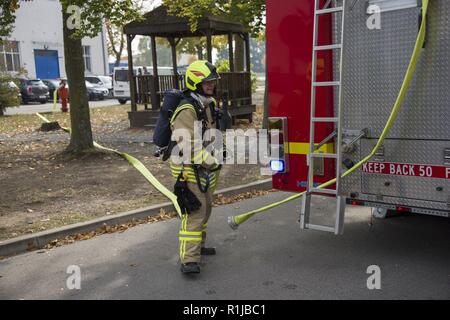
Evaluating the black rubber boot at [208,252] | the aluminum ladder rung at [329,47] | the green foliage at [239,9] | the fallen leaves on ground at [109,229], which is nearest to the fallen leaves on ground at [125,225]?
the fallen leaves on ground at [109,229]

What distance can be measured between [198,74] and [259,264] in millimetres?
1820

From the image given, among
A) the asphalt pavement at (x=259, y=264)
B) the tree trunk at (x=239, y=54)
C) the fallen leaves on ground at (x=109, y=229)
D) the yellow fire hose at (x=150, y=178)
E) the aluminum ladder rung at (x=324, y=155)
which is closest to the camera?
the asphalt pavement at (x=259, y=264)

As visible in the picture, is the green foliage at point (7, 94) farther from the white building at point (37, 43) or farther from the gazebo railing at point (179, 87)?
the white building at point (37, 43)

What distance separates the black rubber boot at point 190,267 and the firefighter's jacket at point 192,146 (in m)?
0.70

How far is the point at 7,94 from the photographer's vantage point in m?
21.4

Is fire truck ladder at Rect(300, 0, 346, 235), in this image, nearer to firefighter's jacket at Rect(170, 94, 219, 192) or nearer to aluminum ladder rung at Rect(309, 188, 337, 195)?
aluminum ladder rung at Rect(309, 188, 337, 195)

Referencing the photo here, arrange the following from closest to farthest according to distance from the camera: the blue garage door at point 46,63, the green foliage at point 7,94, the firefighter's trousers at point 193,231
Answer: the firefighter's trousers at point 193,231 < the green foliage at point 7,94 < the blue garage door at point 46,63

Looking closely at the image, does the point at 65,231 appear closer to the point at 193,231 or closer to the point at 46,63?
Answer: the point at 193,231

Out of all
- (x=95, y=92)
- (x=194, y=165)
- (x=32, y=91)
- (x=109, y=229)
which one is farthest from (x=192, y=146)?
(x=95, y=92)

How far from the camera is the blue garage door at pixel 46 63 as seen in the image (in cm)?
4466
